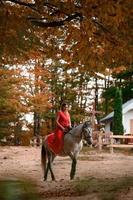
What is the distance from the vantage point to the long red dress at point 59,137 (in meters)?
15.3

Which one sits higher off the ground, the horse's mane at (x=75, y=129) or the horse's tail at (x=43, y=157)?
the horse's mane at (x=75, y=129)

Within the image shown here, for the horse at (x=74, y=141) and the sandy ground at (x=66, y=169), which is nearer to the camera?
the sandy ground at (x=66, y=169)

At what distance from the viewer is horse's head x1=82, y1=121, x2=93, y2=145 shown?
14.8 metres

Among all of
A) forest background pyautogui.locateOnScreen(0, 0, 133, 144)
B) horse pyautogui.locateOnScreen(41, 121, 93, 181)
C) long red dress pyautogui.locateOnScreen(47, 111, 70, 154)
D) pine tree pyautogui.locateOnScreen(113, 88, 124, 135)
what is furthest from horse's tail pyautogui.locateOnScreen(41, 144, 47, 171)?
pine tree pyautogui.locateOnScreen(113, 88, 124, 135)

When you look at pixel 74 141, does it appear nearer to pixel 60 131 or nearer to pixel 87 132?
pixel 87 132

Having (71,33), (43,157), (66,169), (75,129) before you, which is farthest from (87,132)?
(71,33)

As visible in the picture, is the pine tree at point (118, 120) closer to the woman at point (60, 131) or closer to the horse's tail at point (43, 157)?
the horse's tail at point (43, 157)

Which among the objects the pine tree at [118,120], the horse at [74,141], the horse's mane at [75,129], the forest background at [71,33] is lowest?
the horse at [74,141]

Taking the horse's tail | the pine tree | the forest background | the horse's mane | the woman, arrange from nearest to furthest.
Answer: the forest background < the horse's mane < the woman < the horse's tail < the pine tree

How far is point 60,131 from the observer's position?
15445 millimetres

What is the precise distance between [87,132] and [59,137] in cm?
94

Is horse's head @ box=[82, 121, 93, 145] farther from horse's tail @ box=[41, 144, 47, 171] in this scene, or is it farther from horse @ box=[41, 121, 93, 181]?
horse's tail @ box=[41, 144, 47, 171]

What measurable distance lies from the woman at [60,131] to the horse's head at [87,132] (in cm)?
58

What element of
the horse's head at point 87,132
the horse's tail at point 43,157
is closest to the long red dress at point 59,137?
the horse's tail at point 43,157
